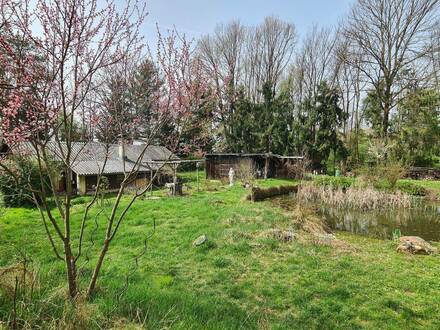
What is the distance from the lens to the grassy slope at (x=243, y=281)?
3.16m

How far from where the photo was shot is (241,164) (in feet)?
76.8

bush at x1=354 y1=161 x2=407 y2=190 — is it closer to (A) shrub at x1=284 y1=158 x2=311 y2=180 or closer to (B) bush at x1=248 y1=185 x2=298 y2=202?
(B) bush at x1=248 y1=185 x2=298 y2=202

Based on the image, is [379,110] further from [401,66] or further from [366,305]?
[366,305]

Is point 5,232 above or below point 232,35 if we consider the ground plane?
below

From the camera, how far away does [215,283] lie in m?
4.82

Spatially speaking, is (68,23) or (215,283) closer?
(68,23)

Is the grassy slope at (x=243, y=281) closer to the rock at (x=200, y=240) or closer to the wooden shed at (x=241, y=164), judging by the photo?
the rock at (x=200, y=240)

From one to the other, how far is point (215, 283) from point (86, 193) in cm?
1492

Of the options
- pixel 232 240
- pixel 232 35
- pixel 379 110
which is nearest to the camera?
pixel 232 240

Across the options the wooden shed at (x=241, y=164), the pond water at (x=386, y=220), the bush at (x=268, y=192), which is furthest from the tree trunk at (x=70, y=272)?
the wooden shed at (x=241, y=164)

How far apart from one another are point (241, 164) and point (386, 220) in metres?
13.7

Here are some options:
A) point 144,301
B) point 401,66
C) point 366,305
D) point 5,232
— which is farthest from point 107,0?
point 401,66

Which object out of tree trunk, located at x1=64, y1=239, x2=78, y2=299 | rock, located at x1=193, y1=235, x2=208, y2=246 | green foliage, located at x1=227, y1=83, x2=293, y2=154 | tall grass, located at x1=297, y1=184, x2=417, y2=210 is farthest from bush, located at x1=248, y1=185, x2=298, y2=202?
green foliage, located at x1=227, y1=83, x2=293, y2=154

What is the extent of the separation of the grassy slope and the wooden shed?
1566 centimetres
